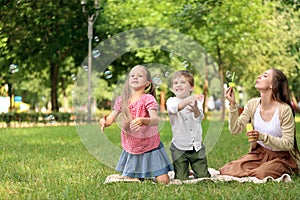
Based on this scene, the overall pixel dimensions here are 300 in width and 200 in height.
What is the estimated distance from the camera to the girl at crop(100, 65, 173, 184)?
6.26m

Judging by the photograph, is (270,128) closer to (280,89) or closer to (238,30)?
(280,89)

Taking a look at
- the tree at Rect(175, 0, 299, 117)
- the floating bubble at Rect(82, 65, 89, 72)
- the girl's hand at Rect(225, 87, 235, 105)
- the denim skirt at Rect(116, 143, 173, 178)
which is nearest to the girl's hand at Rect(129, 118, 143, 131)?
the denim skirt at Rect(116, 143, 173, 178)

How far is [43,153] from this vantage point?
9469 millimetres

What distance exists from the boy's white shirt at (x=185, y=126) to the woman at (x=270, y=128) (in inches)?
16.3

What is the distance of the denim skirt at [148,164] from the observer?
631cm

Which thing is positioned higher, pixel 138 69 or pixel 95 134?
pixel 138 69

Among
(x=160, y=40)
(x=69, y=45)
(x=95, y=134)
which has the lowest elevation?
(x=95, y=134)

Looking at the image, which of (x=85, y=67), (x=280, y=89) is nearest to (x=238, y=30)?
(x=85, y=67)

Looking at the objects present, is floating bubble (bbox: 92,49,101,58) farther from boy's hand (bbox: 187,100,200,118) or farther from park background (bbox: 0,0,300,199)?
boy's hand (bbox: 187,100,200,118)

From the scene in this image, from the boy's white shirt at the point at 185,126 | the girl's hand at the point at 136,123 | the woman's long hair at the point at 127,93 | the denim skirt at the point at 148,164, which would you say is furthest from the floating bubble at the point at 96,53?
the girl's hand at the point at 136,123

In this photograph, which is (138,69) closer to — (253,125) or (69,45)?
(253,125)

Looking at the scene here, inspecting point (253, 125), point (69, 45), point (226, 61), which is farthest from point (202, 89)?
point (226, 61)

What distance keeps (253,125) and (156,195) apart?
196cm

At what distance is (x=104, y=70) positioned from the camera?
712cm
